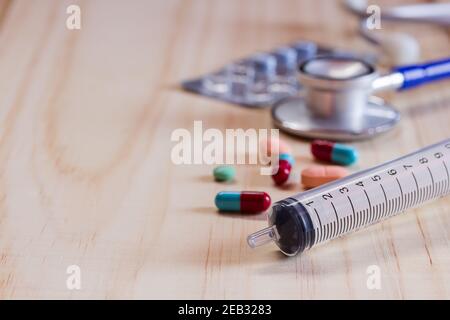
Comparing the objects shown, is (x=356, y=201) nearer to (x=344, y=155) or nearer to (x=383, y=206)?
(x=383, y=206)

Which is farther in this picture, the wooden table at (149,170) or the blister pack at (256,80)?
the blister pack at (256,80)

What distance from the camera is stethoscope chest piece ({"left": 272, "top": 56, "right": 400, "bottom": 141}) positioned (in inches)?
45.5

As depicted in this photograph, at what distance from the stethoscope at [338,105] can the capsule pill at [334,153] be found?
0.06 meters

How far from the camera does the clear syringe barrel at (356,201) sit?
2.82 feet

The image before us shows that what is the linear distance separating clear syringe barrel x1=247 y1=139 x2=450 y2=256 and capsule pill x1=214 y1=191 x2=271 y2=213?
7 cm

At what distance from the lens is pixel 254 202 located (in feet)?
3.12

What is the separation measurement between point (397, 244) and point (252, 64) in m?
0.56
